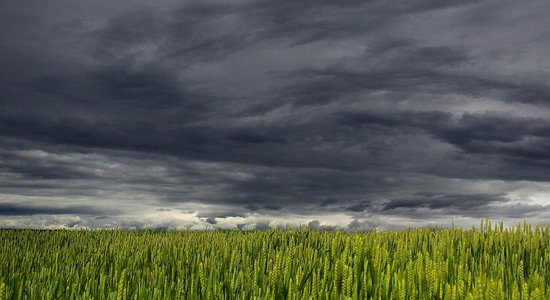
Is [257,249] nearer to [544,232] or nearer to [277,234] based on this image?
[277,234]

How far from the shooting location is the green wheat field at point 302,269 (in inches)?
202

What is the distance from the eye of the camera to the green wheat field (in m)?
5.13

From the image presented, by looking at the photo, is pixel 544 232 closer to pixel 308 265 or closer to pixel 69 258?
Result: pixel 308 265

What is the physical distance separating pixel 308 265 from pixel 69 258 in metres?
5.75

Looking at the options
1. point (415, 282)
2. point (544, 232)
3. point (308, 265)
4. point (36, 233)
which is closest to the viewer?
point (415, 282)

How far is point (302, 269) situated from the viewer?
7551mm

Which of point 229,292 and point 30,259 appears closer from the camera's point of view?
point 229,292

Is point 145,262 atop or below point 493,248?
below

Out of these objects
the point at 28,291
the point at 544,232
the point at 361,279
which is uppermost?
the point at 544,232

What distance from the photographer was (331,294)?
4949 millimetres

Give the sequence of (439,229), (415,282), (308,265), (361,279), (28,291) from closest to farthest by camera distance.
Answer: (415,282) < (361,279) < (28,291) < (308,265) < (439,229)

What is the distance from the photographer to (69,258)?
1045cm

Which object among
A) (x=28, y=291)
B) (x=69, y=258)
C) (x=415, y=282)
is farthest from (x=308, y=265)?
(x=69, y=258)

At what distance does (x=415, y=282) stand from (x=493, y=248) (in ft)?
18.8
